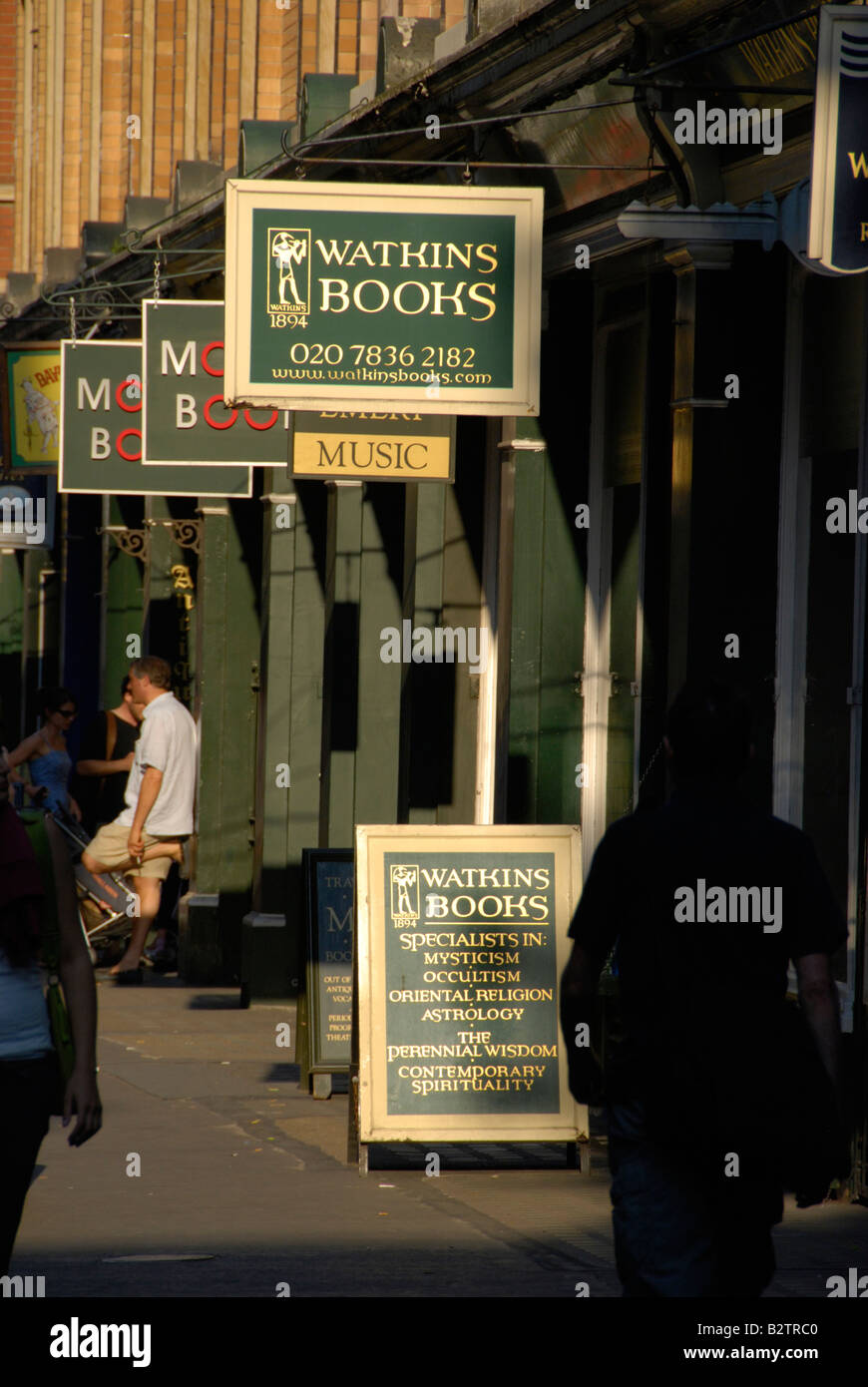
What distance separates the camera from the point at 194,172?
17.0 metres

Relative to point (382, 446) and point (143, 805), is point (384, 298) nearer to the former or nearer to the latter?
point (382, 446)

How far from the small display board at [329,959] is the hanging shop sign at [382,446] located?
201 centimetres

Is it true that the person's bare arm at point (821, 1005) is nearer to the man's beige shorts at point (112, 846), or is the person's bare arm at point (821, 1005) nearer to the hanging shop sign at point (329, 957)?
the hanging shop sign at point (329, 957)

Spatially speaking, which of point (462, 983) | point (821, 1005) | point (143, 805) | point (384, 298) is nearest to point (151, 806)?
point (143, 805)

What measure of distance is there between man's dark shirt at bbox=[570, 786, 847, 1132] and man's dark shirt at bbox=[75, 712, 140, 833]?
39.6ft

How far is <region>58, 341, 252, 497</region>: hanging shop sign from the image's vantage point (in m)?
14.7

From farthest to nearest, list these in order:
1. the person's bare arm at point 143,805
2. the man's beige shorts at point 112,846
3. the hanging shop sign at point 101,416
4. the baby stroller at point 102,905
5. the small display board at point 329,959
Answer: the man's beige shorts at point 112,846
the person's bare arm at point 143,805
the baby stroller at point 102,905
the hanging shop sign at point 101,416
the small display board at point 329,959

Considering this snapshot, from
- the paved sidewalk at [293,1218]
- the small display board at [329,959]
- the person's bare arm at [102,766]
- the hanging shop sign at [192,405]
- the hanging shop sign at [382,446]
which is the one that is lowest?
the paved sidewalk at [293,1218]

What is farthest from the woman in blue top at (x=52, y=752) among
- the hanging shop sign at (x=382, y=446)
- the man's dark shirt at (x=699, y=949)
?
the man's dark shirt at (x=699, y=949)

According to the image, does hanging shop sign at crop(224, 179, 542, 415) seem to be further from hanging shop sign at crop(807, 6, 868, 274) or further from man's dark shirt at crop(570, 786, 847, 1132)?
man's dark shirt at crop(570, 786, 847, 1132)

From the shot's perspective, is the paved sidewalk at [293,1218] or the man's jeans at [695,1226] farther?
the paved sidewalk at [293,1218]

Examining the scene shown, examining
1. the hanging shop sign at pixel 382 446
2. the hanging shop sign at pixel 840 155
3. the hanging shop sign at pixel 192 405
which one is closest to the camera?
the hanging shop sign at pixel 840 155

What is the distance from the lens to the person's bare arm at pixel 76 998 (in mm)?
4922
